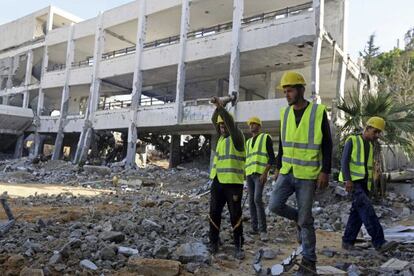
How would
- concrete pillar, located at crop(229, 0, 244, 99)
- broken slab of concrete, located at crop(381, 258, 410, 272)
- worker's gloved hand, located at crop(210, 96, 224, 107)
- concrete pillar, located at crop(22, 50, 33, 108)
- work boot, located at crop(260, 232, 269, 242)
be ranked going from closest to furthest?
broken slab of concrete, located at crop(381, 258, 410, 272), worker's gloved hand, located at crop(210, 96, 224, 107), work boot, located at crop(260, 232, 269, 242), concrete pillar, located at crop(229, 0, 244, 99), concrete pillar, located at crop(22, 50, 33, 108)

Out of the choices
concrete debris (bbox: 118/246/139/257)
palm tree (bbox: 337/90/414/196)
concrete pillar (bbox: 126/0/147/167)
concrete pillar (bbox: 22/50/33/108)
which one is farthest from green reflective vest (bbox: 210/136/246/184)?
concrete pillar (bbox: 22/50/33/108)

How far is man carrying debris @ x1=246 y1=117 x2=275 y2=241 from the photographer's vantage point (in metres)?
5.25

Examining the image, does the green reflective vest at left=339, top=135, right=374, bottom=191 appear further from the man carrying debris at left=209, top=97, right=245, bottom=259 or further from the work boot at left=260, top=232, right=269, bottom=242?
the man carrying debris at left=209, top=97, right=245, bottom=259

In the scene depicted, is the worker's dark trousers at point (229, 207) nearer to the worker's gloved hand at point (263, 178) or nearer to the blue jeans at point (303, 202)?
the blue jeans at point (303, 202)

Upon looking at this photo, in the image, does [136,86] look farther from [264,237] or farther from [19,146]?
[264,237]

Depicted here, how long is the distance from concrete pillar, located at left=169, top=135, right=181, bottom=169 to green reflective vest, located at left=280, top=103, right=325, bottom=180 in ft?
57.0

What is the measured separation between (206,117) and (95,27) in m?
10.1

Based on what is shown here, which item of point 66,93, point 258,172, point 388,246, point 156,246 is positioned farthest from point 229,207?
point 66,93

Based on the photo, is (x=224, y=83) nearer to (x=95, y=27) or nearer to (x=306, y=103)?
(x=95, y=27)

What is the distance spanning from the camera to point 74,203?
8016 mm

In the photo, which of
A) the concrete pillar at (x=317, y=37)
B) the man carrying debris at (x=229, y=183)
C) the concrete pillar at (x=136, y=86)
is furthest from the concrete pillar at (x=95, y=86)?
the man carrying debris at (x=229, y=183)

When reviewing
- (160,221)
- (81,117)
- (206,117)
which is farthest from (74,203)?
(81,117)

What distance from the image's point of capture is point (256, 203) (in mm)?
5270

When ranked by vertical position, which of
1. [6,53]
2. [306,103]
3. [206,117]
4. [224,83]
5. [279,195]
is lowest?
[279,195]
